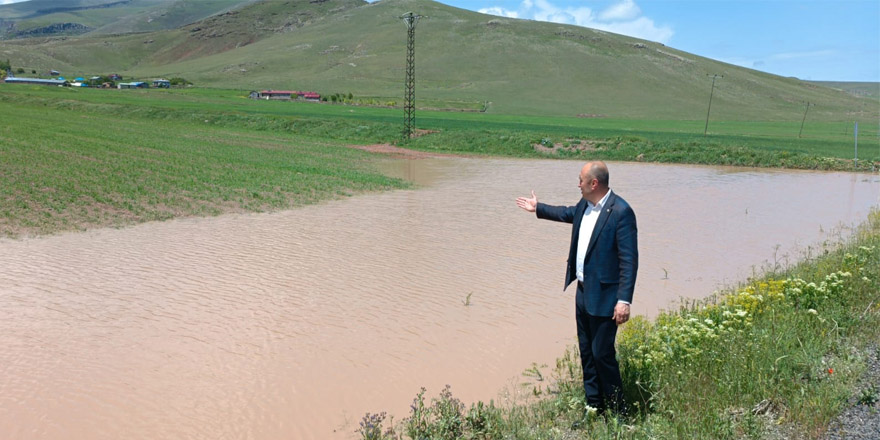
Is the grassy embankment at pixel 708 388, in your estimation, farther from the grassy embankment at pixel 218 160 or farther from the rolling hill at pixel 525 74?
the rolling hill at pixel 525 74

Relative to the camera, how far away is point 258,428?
675 centimetres

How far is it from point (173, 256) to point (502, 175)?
21.4 meters

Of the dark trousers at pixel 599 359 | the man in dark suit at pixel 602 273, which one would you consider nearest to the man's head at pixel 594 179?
the man in dark suit at pixel 602 273

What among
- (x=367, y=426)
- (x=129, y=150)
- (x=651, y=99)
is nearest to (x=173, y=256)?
(x=367, y=426)

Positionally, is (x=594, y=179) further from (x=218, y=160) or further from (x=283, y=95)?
(x=283, y=95)

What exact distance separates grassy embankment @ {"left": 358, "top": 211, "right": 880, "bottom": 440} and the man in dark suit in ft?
1.29

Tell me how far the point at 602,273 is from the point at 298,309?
609cm

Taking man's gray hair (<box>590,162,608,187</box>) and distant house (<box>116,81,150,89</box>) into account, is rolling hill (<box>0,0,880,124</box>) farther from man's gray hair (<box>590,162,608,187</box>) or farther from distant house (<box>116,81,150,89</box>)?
man's gray hair (<box>590,162,608,187</box>)

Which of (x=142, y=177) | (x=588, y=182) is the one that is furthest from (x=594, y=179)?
(x=142, y=177)

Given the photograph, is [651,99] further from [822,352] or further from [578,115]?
[822,352]

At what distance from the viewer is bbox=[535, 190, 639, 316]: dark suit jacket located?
565 centimetres

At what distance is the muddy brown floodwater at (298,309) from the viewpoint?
23.8 feet

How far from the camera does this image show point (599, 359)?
5887mm

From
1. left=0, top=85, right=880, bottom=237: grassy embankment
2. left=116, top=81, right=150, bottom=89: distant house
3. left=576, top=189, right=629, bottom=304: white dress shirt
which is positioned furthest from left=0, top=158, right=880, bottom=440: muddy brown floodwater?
left=116, top=81, right=150, bottom=89: distant house
